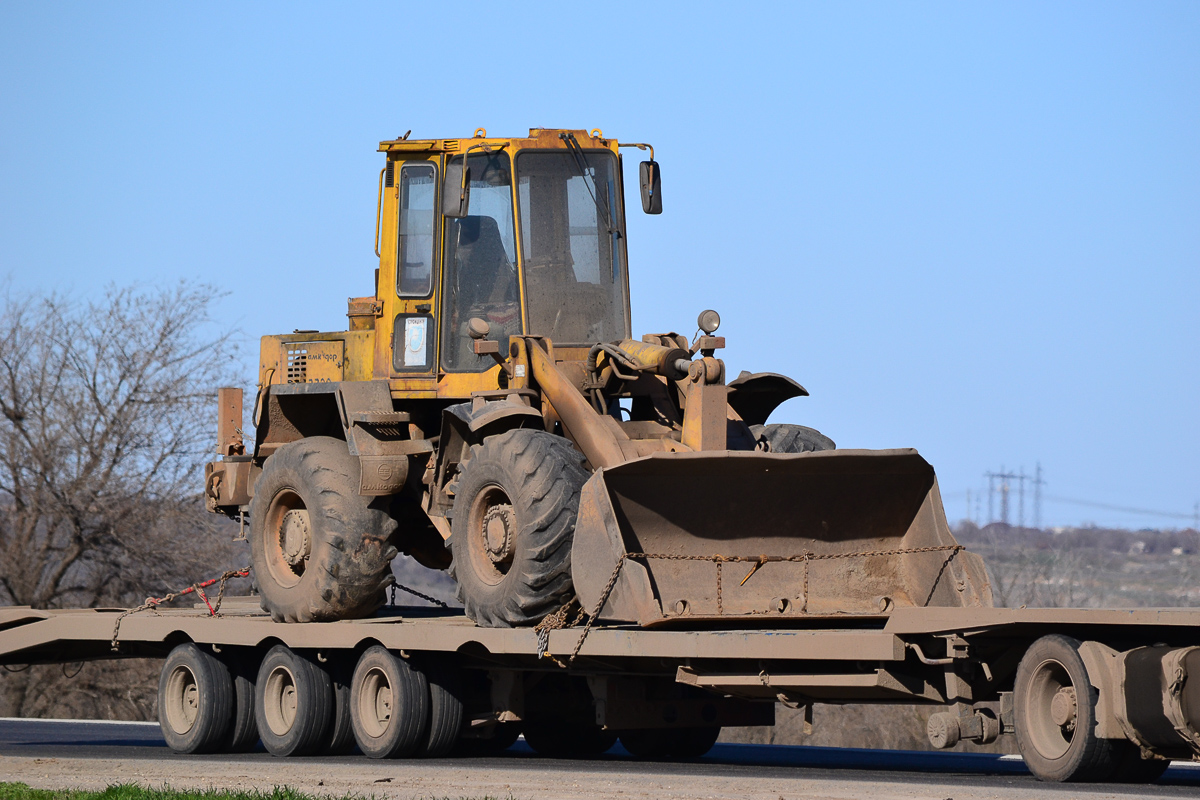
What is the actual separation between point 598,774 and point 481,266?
414 centimetres

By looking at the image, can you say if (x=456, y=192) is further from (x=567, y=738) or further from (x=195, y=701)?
(x=195, y=701)

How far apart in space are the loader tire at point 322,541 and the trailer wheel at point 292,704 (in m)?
0.41

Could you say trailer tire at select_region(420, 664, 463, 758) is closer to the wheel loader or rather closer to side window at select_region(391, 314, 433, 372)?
the wheel loader

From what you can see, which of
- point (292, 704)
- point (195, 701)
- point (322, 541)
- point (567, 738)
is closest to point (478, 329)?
point (322, 541)

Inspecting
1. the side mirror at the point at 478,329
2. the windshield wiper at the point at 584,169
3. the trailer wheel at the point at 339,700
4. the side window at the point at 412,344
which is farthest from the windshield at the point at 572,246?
the trailer wheel at the point at 339,700

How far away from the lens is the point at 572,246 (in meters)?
13.3

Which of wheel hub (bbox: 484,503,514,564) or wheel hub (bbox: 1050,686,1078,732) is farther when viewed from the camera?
wheel hub (bbox: 484,503,514,564)

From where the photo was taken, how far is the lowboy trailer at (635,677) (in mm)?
8969

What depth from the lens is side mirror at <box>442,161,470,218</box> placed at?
1245cm

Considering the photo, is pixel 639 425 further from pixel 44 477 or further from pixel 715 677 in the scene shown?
pixel 44 477

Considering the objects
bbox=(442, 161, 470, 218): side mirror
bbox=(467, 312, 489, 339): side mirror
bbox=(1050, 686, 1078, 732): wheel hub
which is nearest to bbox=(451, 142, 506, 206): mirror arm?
bbox=(442, 161, 470, 218): side mirror

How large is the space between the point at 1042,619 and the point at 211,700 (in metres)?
8.07

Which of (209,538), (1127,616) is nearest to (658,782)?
(1127,616)

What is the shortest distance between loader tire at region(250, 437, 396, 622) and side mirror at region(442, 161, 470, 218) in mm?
2419
